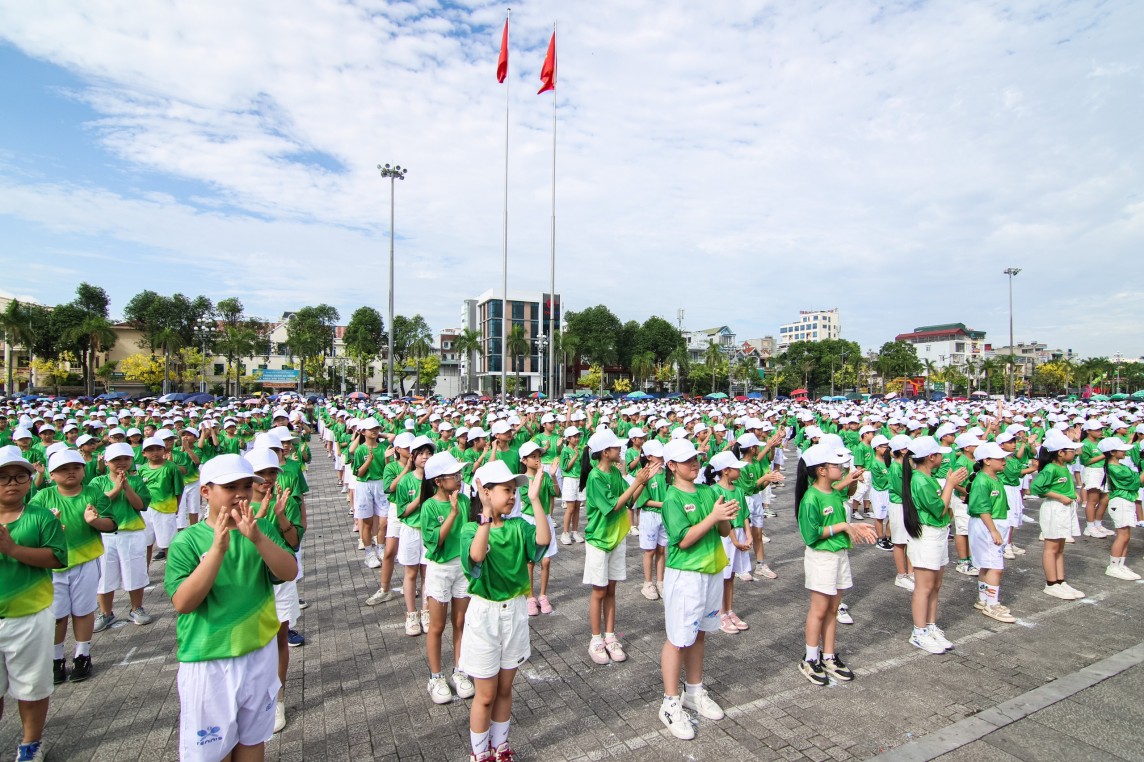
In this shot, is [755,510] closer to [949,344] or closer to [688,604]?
[688,604]

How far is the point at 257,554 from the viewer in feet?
10.2

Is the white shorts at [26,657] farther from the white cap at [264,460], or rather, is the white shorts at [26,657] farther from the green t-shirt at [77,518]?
the white cap at [264,460]

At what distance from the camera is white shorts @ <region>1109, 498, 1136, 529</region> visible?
301 inches

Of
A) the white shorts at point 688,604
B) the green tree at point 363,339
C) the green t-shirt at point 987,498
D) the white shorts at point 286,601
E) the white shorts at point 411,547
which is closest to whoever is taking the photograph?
the white shorts at point 688,604

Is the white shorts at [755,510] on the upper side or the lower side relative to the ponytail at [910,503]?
lower

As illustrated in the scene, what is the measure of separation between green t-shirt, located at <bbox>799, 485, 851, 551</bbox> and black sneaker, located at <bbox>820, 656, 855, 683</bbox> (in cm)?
105

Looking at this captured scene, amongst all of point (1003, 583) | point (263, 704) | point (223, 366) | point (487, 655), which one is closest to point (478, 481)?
point (487, 655)

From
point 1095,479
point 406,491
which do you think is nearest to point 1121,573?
point 1095,479

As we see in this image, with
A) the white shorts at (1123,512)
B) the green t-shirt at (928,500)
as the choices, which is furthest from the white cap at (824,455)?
the white shorts at (1123,512)

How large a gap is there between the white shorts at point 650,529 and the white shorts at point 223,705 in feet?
14.5

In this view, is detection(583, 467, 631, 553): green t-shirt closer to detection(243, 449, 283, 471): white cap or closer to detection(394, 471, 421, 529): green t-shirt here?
detection(394, 471, 421, 529): green t-shirt

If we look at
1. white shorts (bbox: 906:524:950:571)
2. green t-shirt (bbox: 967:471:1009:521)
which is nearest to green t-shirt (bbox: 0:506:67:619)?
white shorts (bbox: 906:524:950:571)

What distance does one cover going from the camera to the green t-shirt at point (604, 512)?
570 centimetres

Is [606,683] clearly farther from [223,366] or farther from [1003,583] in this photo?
[223,366]
